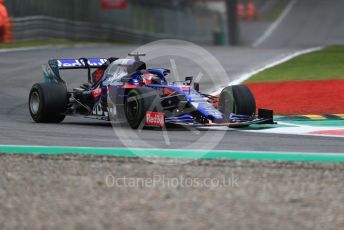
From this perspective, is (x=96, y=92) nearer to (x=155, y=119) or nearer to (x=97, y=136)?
(x=155, y=119)

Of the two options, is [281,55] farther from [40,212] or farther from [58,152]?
[40,212]

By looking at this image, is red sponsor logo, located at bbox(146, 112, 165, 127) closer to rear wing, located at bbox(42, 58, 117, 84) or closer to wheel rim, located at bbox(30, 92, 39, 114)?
rear wing, located at bbox(42, 58, 117, 84)

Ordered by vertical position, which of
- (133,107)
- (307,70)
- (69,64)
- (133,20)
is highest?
(133,20)

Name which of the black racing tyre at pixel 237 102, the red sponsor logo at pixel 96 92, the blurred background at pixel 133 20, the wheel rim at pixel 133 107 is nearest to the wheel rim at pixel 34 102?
the red sponsor logo at pixel 96 92

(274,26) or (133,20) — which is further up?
(274,26)

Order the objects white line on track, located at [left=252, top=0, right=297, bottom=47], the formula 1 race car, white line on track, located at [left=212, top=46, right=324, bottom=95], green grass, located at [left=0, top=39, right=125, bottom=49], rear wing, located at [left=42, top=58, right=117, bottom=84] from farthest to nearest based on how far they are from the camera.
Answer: white line on track, located at [left=252, top=0, right=297, bottom=47] → green grass, located at [left=0, top=39, right=125, bottom=49] → white line on track, located at [left=212, top=46, right=324, bottom=95] → rear wing, located at [left=42, top=58, right=117, bottom=84] → the formula 1 race car

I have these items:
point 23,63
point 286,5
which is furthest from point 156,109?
point 286,5

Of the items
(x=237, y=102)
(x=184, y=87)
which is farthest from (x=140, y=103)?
(x=237, y=102)

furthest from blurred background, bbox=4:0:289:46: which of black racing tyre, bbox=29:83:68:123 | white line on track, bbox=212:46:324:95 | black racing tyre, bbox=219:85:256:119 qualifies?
black racing tyre, bbox=219:85:256:119

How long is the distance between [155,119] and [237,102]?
1.30 meters

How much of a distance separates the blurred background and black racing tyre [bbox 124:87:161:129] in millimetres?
22292

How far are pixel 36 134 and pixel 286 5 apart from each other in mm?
58790

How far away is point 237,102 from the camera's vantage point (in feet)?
42.1

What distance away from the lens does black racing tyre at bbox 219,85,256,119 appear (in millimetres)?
12852
